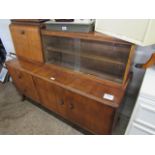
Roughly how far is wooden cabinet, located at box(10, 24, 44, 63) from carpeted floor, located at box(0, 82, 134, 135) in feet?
2.44

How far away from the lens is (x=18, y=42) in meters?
1.61

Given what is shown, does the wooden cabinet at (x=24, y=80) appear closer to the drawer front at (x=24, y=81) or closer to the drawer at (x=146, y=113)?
the drawer front at (x=24, y=81)

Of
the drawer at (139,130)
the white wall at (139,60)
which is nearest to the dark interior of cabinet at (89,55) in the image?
the white wall at (139,60)

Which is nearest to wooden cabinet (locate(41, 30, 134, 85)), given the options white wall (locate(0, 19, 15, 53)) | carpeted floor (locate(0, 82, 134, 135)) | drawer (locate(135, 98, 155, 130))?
drawer (locate(135, 98, 155, 130))

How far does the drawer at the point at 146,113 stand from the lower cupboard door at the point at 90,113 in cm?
19

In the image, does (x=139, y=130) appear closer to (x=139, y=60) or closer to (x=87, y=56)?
(x=139, y=60)

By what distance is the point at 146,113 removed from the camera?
92 cm

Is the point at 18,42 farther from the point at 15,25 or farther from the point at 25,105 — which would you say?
the point at 25,105

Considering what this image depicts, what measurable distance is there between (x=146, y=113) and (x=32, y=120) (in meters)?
1.37

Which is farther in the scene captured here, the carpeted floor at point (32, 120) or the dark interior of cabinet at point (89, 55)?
the carpeted floor at point (32, 120)

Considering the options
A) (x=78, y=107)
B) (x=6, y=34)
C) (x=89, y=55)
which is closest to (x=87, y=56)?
(x=89, y=55)

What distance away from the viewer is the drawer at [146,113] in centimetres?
87

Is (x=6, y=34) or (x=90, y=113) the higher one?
(x=6, y=34)
